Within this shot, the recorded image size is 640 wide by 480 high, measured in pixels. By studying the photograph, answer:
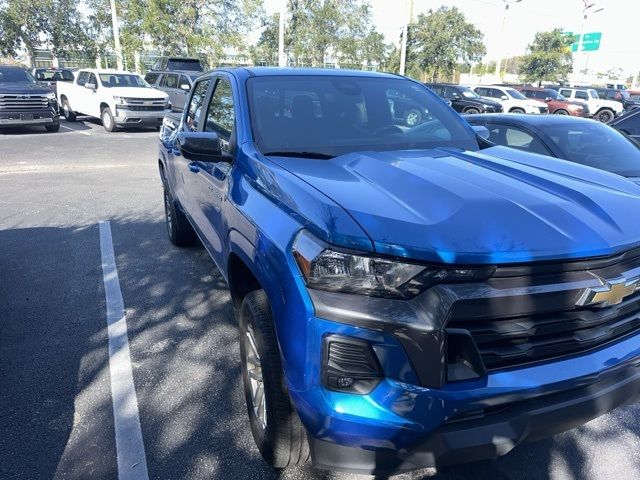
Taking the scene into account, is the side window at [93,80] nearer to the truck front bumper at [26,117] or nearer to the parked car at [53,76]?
the truck front bumper at [26,117]

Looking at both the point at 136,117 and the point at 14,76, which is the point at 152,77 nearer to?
the point at 136,117

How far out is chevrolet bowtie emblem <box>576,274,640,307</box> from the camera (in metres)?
1.87

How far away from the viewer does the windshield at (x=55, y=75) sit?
742 inches

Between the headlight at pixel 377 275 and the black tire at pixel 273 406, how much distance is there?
0.47 m

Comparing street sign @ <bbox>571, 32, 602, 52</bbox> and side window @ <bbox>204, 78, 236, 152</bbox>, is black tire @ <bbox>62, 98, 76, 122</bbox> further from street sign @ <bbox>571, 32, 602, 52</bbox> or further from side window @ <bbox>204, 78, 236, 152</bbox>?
street sign @ <bbox>571, 32, 602, 52</bbox>

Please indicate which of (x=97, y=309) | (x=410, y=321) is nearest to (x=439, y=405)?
(x=410, y=321)

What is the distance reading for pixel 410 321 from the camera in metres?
1.67

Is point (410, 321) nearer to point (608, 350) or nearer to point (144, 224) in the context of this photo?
point (608, 350)

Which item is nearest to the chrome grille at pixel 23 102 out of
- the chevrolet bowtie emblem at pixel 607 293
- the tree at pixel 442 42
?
the chevrolet bowtie emblem at pixel 607 293

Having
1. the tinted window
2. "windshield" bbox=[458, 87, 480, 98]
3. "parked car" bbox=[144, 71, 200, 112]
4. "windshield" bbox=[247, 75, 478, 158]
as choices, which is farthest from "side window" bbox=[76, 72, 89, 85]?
"windshield" bbox=[247, 75, 478, 158]

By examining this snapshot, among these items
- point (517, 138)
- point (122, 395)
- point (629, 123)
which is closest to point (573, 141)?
point (517, 138)

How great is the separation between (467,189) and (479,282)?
22.2 inches

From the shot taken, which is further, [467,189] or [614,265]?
[467,189]

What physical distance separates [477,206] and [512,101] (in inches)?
911
